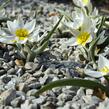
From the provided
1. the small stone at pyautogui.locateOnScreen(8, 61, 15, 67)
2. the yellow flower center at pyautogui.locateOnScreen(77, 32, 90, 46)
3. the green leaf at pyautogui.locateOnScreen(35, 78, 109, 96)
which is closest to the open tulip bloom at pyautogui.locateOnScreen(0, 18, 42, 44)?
the small stone at pyautogui.locateOnScreen(8, 61, 15, 67)

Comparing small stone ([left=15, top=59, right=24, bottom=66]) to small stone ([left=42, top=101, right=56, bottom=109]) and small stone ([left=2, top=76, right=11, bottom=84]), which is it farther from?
small stone ([left=42, top=101, right=56, bottom=109])

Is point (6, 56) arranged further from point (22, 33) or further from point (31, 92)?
point (31, 92)

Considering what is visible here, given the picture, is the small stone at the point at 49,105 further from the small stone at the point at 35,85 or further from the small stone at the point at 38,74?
the small stone at the point at 38,74

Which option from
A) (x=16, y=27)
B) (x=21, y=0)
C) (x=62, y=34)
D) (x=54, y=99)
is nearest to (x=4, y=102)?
(x=54, y=99)

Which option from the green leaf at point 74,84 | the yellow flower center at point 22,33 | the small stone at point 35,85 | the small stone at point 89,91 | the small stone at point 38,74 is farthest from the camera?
the yellow flower center at point 22,33

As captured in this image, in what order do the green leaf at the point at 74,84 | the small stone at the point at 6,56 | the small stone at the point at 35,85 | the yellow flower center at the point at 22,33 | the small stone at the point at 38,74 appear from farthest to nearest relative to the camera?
the small stone at the point at 6,56 → the yellow flower center at the point at 22,33 → the small stone at the point at 38,74 → the small stone at the point at 35,85 → the green leaf at the point at 74,84

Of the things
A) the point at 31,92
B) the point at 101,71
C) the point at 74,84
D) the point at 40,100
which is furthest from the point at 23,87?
the point at 101,71

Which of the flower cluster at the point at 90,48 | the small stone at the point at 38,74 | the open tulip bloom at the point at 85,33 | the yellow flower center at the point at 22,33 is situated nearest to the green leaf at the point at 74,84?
the flower cluster at the point at 90,48
